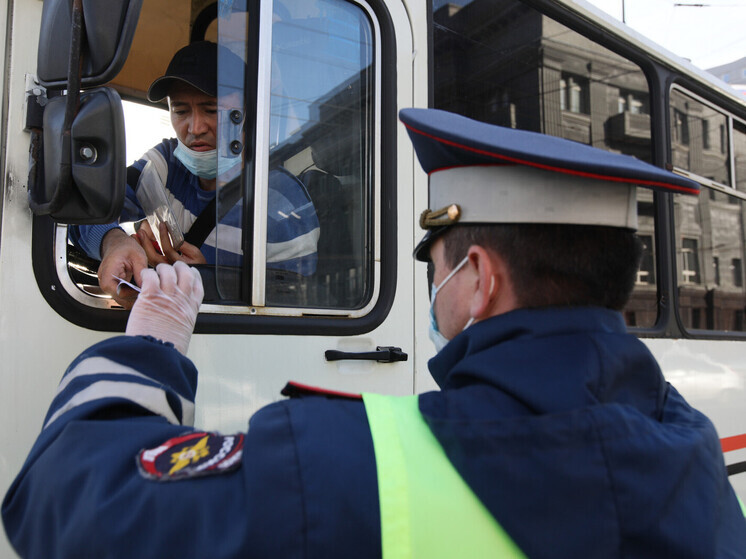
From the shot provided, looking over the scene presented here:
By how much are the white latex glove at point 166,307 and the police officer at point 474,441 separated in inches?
4.2

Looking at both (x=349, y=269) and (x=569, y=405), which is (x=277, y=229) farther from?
(x=569, y=405)

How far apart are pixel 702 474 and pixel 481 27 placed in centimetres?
189

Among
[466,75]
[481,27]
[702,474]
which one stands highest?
[481,27]

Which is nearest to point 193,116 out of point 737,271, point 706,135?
point 706,135

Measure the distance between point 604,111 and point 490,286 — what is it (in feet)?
7.23

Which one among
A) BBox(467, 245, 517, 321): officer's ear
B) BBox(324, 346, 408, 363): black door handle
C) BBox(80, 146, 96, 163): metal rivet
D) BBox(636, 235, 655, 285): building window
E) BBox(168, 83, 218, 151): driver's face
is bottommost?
BBox(324, 346, 408, 363): black door handle

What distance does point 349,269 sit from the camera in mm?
1858

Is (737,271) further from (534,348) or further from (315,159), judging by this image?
(534,348)

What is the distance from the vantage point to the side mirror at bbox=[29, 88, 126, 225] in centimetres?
120

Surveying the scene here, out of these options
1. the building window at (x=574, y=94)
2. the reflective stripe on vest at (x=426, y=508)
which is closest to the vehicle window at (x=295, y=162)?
the reflective stripe on vest at (x=426, y=508)

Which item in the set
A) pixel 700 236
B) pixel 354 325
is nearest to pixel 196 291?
pixel 354 325

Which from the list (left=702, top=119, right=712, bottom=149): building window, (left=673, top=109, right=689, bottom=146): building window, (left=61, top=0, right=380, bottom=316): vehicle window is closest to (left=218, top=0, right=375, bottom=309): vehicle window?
(left=61, top=0, right=380, bottom=316): vehicle window

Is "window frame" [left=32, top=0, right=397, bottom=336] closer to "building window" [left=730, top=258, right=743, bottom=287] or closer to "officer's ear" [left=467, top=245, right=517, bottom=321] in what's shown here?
"officer's ear" [left=467, top=245, right=517, bottom=321]

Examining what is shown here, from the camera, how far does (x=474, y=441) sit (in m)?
0.85
